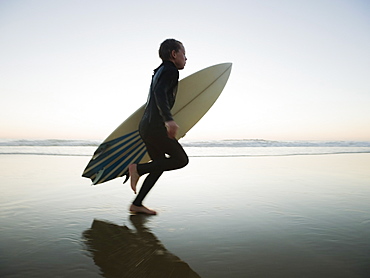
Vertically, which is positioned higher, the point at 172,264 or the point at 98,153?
the point at 98,153

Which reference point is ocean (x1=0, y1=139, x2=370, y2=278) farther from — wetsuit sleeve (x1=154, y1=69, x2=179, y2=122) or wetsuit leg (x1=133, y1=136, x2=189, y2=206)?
wetsuit sleeve (x1=154, y1=69, x2=179, y2=122)

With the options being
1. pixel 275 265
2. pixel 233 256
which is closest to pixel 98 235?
pixel 233 256

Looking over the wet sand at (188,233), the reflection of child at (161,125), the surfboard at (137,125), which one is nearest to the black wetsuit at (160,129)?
the reflection of child at (161,125)

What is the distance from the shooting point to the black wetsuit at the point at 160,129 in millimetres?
2535

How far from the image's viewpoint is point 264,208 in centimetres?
282

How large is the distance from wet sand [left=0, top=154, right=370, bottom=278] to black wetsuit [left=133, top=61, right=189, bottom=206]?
1.17 feet

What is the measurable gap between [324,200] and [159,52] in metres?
1.98

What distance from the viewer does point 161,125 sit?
8.66 feet

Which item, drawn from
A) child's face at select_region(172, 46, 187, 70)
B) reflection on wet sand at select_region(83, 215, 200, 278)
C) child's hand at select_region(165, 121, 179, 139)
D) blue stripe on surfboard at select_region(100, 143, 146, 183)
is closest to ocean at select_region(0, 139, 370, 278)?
reflection on wet sand at select_region(83, 215, 200, 278)

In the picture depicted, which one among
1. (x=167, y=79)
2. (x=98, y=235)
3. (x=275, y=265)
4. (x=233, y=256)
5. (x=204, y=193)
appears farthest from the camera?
(x=204, y=193)

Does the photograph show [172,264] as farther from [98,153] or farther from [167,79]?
[98,153]

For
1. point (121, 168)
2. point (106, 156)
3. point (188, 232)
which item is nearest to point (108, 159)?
point (106, 156)

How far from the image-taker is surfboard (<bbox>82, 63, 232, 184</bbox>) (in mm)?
3229

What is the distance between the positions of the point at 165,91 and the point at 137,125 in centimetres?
82
